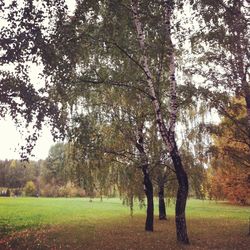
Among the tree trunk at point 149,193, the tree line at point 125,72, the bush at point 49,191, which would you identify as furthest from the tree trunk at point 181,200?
the bush at point 49,191

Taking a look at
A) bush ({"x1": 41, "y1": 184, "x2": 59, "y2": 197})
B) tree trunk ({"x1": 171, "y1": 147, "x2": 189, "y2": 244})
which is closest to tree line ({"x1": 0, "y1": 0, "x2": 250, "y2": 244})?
tree trunk ({"x1": 171, "y1": 147, "x2": 189, "y2": 244})

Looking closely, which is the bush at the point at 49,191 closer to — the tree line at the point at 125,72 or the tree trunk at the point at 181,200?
the tree line at the point at 125,72

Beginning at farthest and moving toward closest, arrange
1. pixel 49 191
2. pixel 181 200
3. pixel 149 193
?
pixel 49 191
pixel 149 193
pixel 181 200

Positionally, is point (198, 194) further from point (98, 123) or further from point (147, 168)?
point (98, 123)

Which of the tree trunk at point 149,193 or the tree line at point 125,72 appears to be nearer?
the tree line at point 125,72

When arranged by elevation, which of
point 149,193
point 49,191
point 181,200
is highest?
point 49,191

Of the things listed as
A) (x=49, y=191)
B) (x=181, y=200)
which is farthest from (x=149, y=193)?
(x=49, y=191)

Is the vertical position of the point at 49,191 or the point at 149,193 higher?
the point at 49,191

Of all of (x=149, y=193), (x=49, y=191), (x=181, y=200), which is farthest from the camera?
(x=49, y=191)

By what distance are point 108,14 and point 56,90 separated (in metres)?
3.76

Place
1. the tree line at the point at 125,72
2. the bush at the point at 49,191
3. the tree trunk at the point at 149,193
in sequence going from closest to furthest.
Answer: the tree line at the point at 125,72 → the tree trunk at the point at 149,193 → the bush at the point at 49,191

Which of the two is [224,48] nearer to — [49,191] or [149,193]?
[149,193]

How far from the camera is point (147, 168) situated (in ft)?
67.5

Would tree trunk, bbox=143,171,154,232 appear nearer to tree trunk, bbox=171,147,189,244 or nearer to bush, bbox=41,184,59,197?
tree trunk, bbox=171,147,189,244
